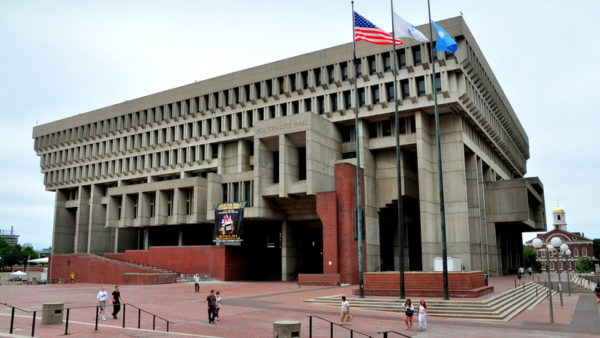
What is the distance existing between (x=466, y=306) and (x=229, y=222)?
32.5 metres

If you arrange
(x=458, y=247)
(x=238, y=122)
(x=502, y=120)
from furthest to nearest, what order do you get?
(x=502, y=120), (x=238, y=122), (x=458, y=247)

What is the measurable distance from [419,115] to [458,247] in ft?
44.8

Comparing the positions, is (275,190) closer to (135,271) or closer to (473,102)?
(135,271)

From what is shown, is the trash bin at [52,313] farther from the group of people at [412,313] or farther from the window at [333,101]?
the window at [333,101]

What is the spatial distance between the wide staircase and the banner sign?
23186mm

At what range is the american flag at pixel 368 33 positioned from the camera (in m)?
27.6

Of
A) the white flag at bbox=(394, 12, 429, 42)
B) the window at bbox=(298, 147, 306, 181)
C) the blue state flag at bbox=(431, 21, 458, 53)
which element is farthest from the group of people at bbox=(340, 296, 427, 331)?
the window at bbox=(298, 147, 306, 181)

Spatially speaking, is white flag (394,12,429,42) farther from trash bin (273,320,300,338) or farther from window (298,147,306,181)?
window (298,147,306,181)

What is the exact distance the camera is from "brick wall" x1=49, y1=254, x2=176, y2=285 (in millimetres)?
47094

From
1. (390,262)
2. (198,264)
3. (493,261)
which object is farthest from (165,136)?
(493,261)

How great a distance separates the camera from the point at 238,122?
2421 inches

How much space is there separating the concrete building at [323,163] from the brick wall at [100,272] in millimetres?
5455

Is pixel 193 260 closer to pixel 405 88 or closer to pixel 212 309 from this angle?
pixel 405 88

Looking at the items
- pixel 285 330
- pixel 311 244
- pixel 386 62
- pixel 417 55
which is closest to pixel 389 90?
pixel 386 62
